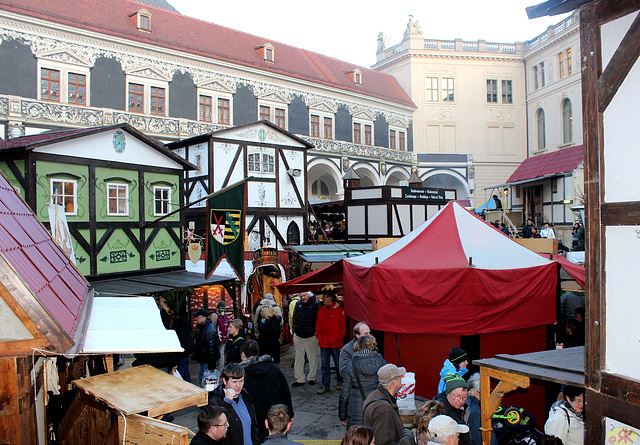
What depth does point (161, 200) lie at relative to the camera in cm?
1217

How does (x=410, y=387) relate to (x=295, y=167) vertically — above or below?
below

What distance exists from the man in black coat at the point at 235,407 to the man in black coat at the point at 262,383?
41 centimetres

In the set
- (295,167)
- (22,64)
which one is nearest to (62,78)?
(22,64)

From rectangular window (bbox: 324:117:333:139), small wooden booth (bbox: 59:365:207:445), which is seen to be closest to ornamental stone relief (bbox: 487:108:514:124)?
rectangular window (bbox: 324:117:333:139)

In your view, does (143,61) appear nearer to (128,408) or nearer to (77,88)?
(77,88)

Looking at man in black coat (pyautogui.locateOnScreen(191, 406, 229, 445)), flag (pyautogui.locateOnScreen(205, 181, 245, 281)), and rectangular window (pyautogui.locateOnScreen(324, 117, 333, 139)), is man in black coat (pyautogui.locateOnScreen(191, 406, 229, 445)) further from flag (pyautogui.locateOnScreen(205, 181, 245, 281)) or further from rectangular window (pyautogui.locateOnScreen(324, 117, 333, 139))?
rectangular window (pyautogui.locateOnScreen(324, 117, 333, 139))

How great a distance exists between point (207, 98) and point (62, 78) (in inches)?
271

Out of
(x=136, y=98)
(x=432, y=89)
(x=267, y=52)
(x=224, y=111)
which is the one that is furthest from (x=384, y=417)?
(x=432, y=89)

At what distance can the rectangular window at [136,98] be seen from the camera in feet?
74.3

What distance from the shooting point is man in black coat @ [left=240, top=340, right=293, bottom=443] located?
5.09 meters

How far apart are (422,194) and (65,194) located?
42.8 feet

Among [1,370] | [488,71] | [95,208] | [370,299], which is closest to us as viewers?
[1,370]

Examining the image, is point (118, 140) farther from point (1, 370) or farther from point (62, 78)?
point (62, 78)

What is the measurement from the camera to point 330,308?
864cm
